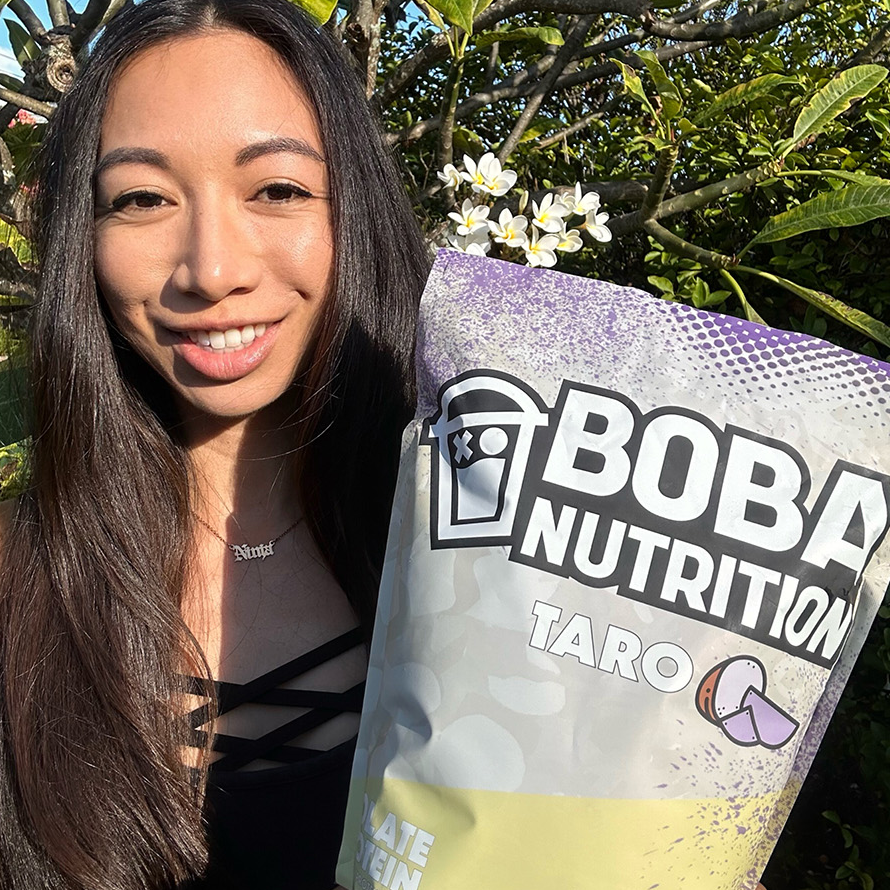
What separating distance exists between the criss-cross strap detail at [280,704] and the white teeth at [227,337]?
1.36 feet

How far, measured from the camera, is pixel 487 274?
0.82 metres

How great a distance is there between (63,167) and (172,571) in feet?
1.74

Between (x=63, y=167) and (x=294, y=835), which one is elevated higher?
(x=63, y=167)

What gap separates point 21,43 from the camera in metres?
1.73

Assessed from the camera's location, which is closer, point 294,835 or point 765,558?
point 765,558

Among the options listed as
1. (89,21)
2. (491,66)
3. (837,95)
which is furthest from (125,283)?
(491,66)

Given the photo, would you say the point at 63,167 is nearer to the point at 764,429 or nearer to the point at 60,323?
the point at 60,323

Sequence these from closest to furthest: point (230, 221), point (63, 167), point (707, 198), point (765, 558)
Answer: point (765, 558), point (230, 221), point (63, 167), point (707, 198)

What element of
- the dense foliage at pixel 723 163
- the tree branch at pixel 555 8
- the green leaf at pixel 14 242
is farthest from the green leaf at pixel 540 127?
the green leaf at pixel 14 242

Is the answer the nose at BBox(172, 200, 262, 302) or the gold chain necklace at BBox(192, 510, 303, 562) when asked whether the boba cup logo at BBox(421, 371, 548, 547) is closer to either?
the nose at BBox(172, 200, 262, 302)

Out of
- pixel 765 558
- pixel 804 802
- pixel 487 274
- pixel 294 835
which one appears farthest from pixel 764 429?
pixel 804 802

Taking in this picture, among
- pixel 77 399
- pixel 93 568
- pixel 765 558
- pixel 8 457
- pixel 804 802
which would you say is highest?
pixel 765 558

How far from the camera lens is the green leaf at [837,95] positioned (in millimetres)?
1248

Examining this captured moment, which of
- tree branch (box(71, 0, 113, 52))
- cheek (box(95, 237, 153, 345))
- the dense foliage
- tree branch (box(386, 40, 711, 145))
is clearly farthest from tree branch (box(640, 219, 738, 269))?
tree branch (box(71, 0, 113, 52))
